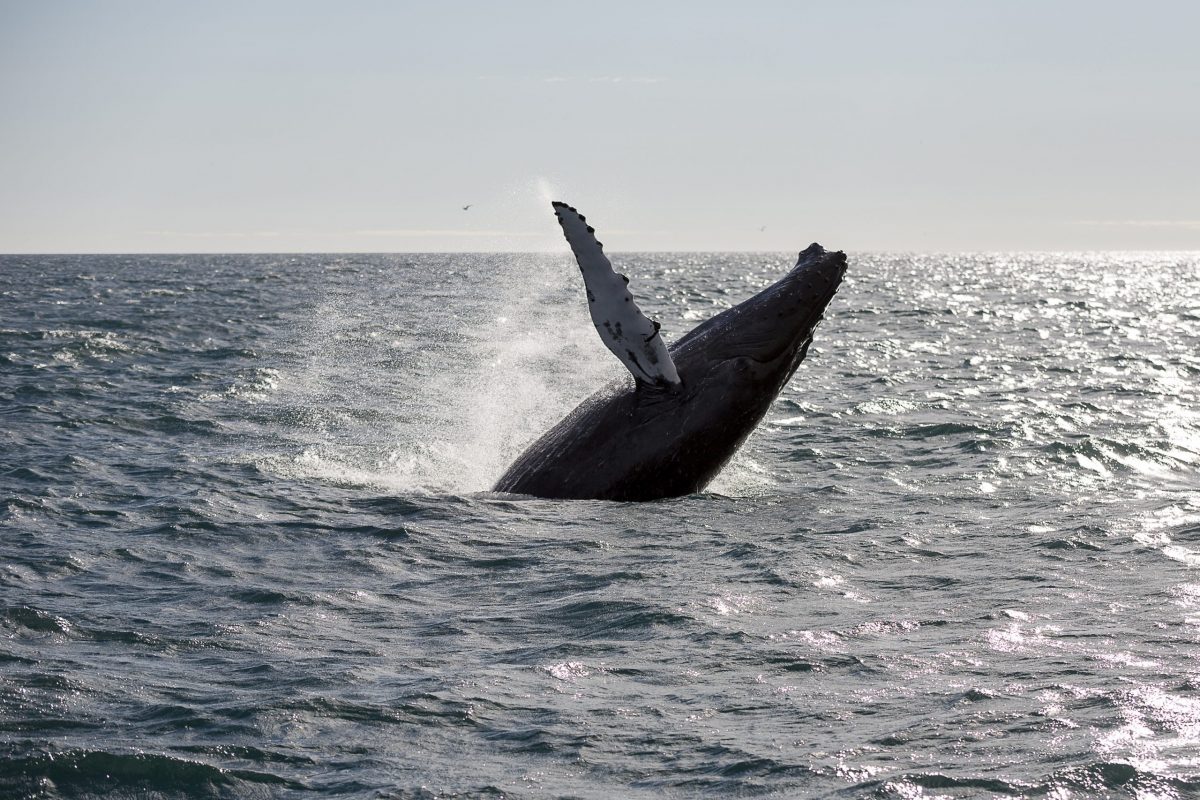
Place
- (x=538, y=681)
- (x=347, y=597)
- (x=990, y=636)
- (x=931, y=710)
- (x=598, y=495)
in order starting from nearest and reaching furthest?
(x=931, y=710) < (x=538, y=681) < (x=990, y=636) < (x=347, y=597) < (x=598, y=495)

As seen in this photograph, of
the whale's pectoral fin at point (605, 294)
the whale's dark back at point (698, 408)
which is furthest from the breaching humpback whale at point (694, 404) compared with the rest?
the whale's pectoral fin at point (605, 294)

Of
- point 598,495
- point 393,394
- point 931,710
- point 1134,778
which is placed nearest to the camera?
point 1134,778

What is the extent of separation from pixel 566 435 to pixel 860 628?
417 cm

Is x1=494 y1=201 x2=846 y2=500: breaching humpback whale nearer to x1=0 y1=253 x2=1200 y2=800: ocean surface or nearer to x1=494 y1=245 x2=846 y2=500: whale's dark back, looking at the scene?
x1=494 y1=245 x2=846 y2=500: whale's dark back

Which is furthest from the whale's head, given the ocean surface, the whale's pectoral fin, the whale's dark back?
the ocean surface

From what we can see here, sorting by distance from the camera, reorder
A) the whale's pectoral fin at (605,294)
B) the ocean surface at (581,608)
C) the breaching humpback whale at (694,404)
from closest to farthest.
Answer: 1. the ocean surface at (581,608)
2. the whale's pectoral fin at (605,294)
3. the breaching humpback whale at (694,404)

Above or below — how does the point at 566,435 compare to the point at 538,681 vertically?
above

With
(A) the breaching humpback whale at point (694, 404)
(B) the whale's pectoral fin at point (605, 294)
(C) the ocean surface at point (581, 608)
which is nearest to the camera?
(C) the ocean surface at point (581, 608)

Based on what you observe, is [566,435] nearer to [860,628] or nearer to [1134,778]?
[860,628]

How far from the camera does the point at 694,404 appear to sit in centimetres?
987

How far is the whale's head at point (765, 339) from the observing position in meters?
9.91

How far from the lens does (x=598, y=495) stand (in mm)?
10070

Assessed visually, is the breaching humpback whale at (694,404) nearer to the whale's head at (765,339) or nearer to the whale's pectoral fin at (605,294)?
the whale's head at (765,339)

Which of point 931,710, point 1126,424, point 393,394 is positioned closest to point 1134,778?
point 931,710
